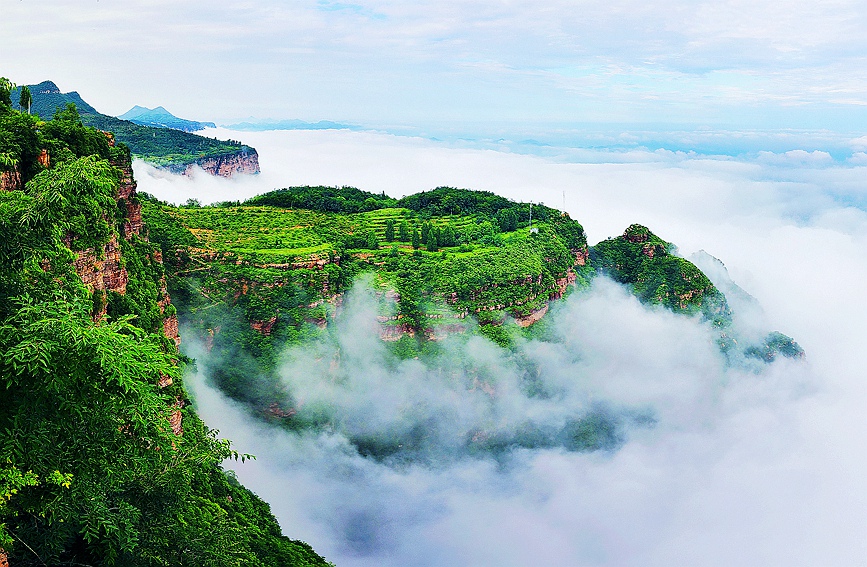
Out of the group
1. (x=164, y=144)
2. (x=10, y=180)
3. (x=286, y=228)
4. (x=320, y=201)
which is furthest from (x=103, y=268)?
(x=164, y=144)

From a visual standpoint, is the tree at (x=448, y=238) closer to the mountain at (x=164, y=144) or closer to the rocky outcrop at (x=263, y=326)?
the rocky outcrop at (x=263, y=326)

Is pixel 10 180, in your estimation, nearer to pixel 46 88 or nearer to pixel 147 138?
pixel 147 138

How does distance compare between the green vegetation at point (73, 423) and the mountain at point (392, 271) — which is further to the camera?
the mountain at point (392, 271)

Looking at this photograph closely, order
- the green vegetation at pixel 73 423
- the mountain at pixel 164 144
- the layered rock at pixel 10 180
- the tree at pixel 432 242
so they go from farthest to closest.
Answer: the mountain at pixel 164 144 < the tree at pixel 432 242 < the layered rock at pixel 10 180 < the green vegetation at pixel 73 423

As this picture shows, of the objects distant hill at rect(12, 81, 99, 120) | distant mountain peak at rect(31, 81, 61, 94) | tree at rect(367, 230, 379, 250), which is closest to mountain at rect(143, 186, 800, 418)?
tree at rect(367, 230, 379, 250)

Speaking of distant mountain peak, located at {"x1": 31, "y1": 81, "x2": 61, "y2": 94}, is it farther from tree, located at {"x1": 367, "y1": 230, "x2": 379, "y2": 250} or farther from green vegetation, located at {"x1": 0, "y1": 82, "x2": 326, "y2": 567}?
green vegetation, located at {"x1": 0, "y1": 82, "x2": 326, "y2": 567}

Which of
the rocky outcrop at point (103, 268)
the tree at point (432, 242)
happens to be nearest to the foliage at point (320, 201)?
the tree at point (432, 242)

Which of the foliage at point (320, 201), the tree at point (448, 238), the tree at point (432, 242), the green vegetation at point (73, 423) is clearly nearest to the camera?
the green vegetation at point (73, 423)

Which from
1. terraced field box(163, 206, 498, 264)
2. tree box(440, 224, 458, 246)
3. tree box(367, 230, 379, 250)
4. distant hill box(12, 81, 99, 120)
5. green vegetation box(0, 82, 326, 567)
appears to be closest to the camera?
green vegetation box(0, 82, 326, 567)

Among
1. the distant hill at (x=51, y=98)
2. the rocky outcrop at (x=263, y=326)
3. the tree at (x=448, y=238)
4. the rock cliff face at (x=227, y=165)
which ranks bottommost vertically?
the rocky outcrop at (x=263, y=326)
